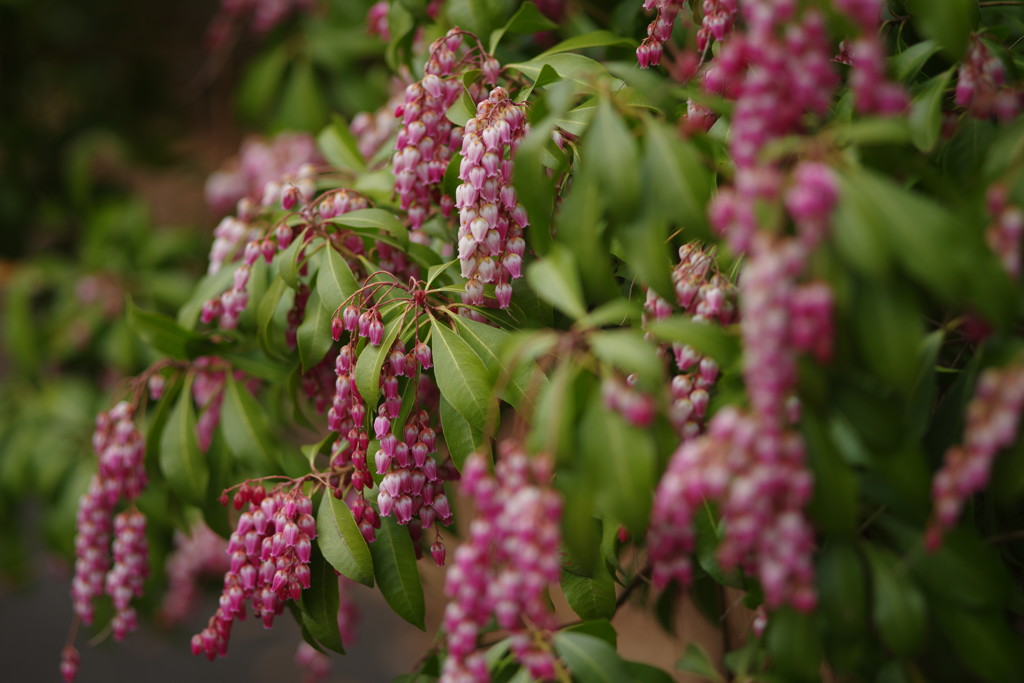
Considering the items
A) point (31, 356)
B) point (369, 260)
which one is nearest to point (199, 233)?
point (31, 356)

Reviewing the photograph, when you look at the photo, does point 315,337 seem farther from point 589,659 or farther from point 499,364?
point 589,659

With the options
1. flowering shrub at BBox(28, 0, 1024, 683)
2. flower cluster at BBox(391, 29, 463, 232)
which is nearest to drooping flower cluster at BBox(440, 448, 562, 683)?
flowering shrub at BBox(28, 0, 1024, 683)

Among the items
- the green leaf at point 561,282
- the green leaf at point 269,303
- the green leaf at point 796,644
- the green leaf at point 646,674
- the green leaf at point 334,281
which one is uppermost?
the green leaf at point 561,282

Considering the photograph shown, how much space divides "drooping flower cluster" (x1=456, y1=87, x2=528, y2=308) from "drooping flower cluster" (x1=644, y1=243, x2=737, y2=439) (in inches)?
10.2

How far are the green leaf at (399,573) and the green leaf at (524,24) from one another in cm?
93

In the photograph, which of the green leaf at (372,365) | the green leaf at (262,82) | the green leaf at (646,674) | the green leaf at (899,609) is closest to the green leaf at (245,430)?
the green leaf at (372,365)

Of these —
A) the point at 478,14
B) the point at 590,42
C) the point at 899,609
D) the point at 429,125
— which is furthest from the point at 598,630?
the point at 478,14

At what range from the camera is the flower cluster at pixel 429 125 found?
143 cm

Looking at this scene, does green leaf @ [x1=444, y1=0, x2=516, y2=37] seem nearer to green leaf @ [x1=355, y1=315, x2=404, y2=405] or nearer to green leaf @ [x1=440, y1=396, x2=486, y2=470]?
green leaf @ [x1=355, y1=315, x2=404, y2=405]

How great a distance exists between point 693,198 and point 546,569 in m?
0.46

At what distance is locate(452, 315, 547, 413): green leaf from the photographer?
125 cm

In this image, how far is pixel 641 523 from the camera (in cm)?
89

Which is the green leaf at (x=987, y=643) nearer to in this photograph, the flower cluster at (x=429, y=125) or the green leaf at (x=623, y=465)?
the green leaf at (x=623, y=465)

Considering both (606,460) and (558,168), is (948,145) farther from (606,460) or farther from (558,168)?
(606,460)
